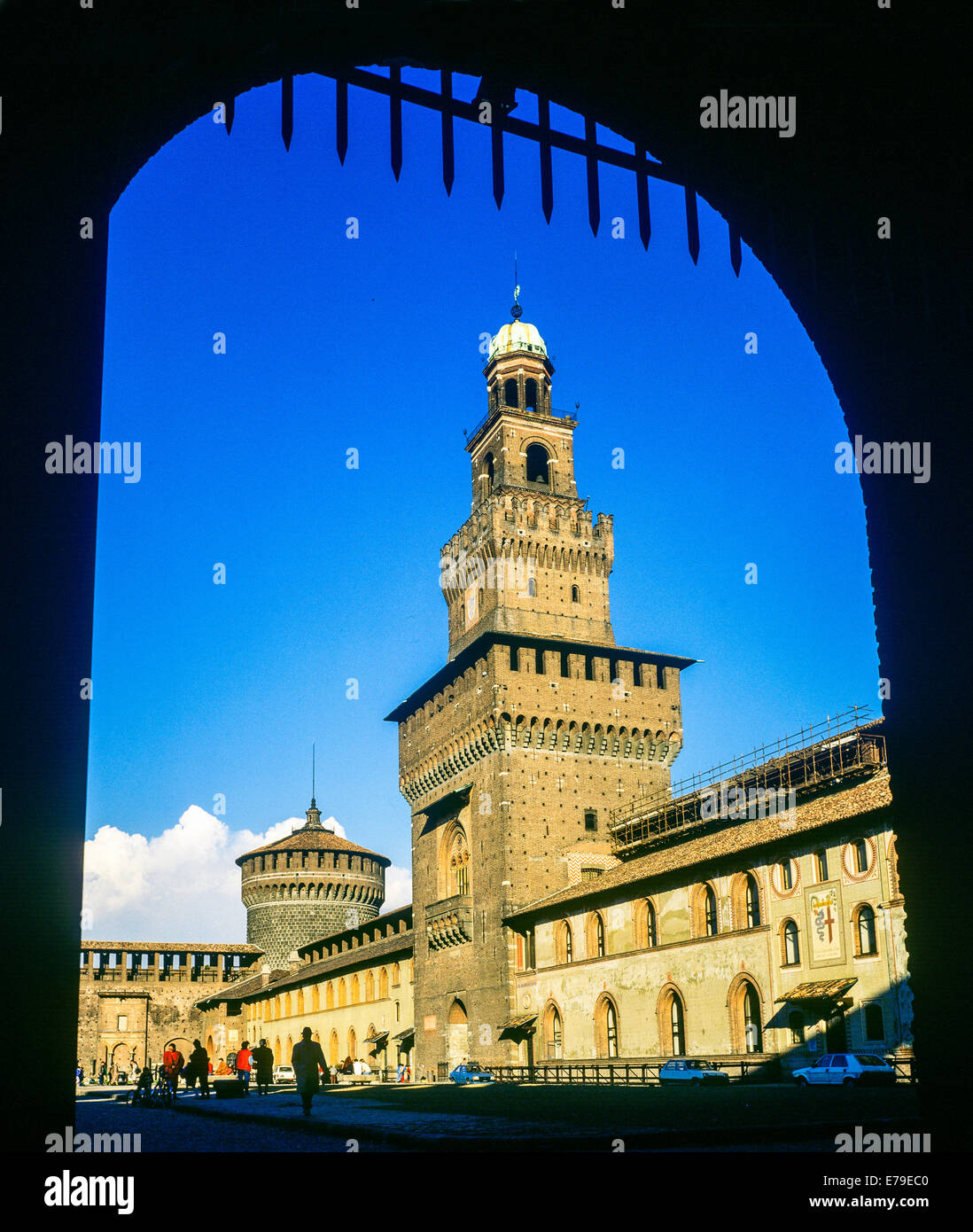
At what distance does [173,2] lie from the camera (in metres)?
4.82

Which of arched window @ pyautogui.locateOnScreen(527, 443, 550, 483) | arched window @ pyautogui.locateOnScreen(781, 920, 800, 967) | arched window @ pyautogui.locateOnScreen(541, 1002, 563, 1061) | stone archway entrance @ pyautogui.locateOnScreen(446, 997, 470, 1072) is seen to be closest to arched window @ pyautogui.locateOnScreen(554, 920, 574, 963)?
arched window @ pyautogui.locateOnScreen(541, 1002, 563, 1061)

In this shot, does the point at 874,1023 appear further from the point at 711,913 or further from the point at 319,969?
the point at 319,969

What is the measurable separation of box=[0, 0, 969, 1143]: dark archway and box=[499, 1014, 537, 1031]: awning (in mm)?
32405

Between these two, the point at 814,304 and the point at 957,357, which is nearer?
the point at 957,357

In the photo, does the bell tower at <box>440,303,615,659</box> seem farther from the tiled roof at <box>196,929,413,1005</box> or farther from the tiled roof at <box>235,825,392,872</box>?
the tiled roof at <box>235,825,392,872</box>

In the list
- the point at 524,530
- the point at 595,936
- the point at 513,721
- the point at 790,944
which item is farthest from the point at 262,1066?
the point at 524,530

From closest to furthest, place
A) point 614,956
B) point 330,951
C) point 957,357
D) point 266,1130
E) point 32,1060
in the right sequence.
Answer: point 32,1060
point 957,357
point 266,1130
point 614,956
point 330,951

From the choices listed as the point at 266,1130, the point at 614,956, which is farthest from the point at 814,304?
the point at 614,956

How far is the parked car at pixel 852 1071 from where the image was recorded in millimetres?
20891

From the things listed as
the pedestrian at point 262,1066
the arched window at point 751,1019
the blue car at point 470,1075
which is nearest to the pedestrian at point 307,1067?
the pedestrian at point 262,1066

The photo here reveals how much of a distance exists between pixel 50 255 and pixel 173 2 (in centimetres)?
115

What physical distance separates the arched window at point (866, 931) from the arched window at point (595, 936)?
10.4m

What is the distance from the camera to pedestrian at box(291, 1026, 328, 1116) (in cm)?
1374
